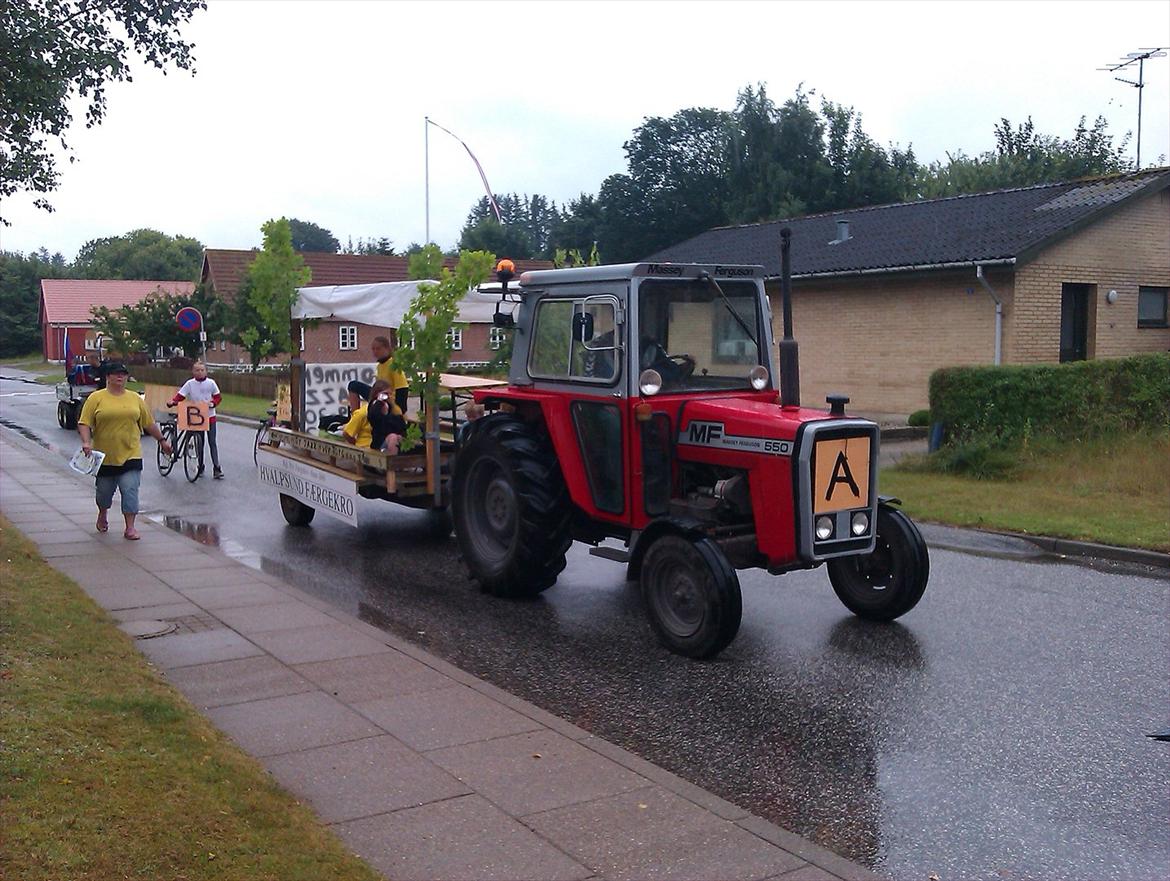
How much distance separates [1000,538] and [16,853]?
9968 millimetres

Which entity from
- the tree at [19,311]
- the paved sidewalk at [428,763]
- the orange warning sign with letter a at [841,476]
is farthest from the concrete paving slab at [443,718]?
the tree at [19,311]

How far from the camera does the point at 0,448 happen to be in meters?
22.3

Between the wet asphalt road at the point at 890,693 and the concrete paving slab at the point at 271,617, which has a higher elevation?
the concrete paving slab at the point at 271,617

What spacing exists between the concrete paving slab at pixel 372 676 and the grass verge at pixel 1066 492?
7.24 m

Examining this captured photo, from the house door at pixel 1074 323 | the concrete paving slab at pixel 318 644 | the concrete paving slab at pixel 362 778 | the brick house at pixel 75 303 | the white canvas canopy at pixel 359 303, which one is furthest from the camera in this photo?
the brick house at pixel 75 303

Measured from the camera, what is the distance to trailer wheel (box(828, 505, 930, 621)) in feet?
26.4

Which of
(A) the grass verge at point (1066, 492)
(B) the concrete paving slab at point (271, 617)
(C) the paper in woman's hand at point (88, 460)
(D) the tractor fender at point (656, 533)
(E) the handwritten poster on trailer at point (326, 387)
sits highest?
(E) the handwritten poster on trailer at point (326, 387)

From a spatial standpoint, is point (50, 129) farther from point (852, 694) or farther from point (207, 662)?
point (852, 694)

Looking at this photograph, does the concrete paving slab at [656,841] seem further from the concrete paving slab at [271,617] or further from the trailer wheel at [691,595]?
the concrete paving slab at [271,617]

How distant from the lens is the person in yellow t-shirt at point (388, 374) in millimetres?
12461

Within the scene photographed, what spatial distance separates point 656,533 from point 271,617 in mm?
2906

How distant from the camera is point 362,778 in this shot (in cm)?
530

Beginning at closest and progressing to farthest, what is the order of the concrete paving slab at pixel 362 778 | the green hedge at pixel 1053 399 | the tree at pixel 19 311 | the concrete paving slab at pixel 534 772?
the concrete paving slab at pixel 362 778 < the concrete paving slab at pixel 534 772 < the green hedge at pixel 1053 399 < the tree at pixel 19 311

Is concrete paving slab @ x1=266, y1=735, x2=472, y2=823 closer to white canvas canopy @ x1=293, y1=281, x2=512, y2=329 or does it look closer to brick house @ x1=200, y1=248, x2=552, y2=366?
white canvas canopy @ x1=293, y1=281, x2=512, y2=329
